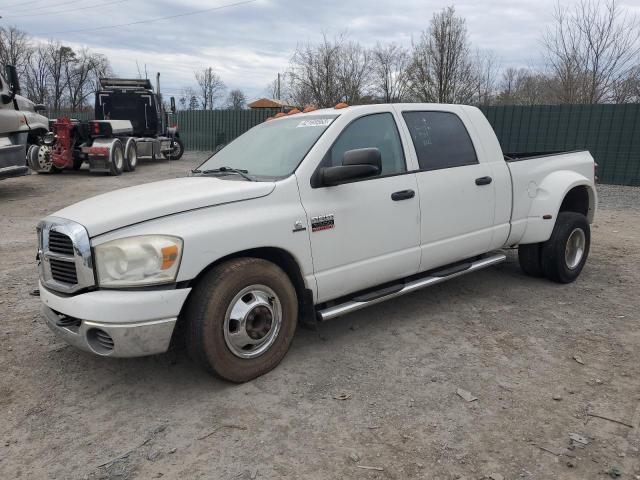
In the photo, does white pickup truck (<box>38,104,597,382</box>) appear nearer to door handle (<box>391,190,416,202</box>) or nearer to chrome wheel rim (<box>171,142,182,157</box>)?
door handle (<box>391,190,416,202</box>)

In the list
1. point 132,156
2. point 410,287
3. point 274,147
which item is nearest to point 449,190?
point 410,287

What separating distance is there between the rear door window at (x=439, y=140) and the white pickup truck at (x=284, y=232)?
14mm

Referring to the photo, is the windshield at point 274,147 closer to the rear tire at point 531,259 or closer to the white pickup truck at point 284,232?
the white pickup truck at point 284,232

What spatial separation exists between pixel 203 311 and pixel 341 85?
30.3 meters

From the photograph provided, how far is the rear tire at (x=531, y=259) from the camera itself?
5695 mm

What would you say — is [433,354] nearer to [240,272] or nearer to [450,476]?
[450,476]

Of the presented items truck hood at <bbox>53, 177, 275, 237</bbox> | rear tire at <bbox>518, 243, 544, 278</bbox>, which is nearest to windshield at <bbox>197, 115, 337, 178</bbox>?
truck hood at <bbox>53, 177, 275, 237</bbox>

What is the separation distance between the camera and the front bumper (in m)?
3.10

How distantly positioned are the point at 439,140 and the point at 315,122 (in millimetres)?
1245

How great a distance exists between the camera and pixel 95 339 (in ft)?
10.6

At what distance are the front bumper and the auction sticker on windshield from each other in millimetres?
1761

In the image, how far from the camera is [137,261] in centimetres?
313

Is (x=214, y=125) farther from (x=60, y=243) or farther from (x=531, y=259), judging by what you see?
(x=60, y=243)

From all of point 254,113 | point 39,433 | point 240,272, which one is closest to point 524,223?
point 240,272
